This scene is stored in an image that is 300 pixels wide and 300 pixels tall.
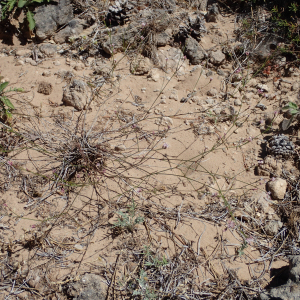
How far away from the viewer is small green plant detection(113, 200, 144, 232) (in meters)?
2.41

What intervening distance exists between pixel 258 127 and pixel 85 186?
211 centimetres

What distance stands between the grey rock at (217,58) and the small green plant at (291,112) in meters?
1.26

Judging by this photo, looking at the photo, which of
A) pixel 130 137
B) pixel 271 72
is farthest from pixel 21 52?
pixel 271 72

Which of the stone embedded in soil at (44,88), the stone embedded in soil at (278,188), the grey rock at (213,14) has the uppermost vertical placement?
the grey rock at (213,14)

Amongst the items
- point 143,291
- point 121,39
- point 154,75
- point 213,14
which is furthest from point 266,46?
point 143,291

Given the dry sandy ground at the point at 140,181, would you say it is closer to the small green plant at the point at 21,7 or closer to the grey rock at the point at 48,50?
the grey rock at the point at 48,50

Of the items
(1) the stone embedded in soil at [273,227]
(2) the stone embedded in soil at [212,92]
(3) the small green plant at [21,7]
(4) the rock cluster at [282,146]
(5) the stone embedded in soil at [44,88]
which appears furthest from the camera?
(3) the small green plant at [21,7]

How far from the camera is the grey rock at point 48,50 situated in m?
4.09

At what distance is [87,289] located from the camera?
2.16 m

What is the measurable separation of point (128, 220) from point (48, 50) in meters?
2.91

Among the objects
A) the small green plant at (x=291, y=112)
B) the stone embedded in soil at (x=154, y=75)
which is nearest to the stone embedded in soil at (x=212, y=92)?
the stone embedded in soil at (x=154, y=75)

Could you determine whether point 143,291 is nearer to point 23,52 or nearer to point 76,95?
point 76,95

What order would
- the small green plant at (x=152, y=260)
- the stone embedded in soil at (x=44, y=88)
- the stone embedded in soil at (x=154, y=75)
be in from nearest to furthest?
the small green plant at (x=152, y=260)
the stone embedded in soil at (x=44, y=88)
the stone embedded in soil at (x=154, y=75)

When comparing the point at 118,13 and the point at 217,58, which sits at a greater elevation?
the point at 118,13
